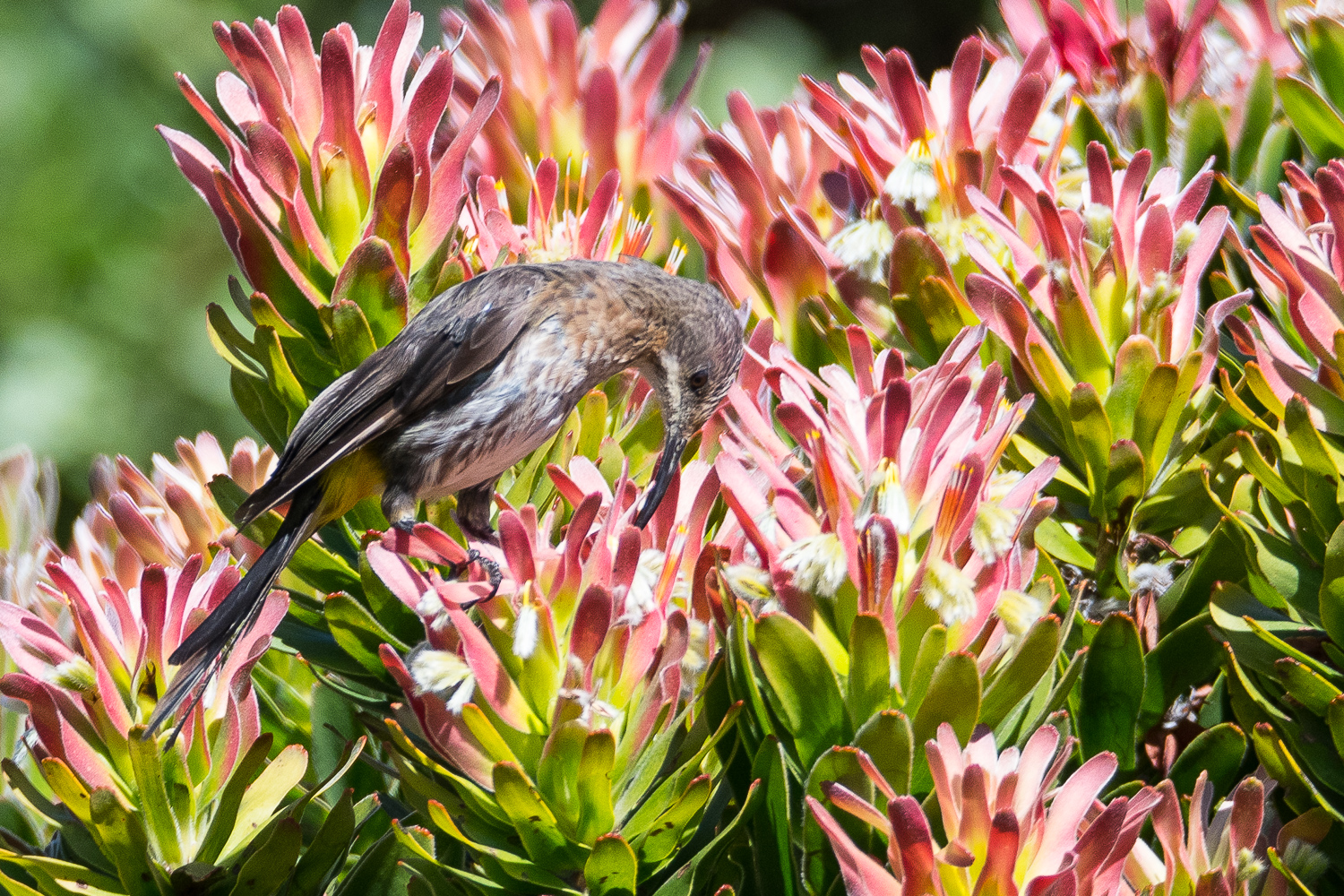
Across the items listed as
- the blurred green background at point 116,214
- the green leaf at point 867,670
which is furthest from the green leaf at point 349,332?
the blurred green background at point 116,214

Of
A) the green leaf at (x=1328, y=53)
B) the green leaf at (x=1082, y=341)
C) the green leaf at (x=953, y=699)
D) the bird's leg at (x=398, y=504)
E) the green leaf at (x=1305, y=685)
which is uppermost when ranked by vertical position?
the green leaf at (x=1328, y=53)

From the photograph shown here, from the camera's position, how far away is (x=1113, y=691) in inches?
46.1

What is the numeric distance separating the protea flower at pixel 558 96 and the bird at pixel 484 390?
0.16 metres

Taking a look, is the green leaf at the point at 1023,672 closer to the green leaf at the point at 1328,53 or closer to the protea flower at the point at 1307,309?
the protea flower at the point at 1307,309

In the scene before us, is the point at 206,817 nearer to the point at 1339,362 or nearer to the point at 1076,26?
the point at 1339,362

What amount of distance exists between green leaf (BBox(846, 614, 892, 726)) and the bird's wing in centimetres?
70

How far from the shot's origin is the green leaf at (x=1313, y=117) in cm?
149

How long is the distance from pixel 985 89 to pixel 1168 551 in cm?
63

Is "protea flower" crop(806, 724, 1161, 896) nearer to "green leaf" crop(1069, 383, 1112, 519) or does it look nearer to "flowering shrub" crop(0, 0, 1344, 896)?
"flowering shrub" crop(0, 0, 1344, 896)

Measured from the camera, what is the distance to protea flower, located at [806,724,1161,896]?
0.92 meters

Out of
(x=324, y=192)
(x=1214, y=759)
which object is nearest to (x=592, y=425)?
(x=324, y=192)

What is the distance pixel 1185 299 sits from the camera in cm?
129

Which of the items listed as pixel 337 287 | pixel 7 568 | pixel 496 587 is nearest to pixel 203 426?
pixel 7 568

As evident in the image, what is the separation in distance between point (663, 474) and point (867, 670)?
521 millimetres
